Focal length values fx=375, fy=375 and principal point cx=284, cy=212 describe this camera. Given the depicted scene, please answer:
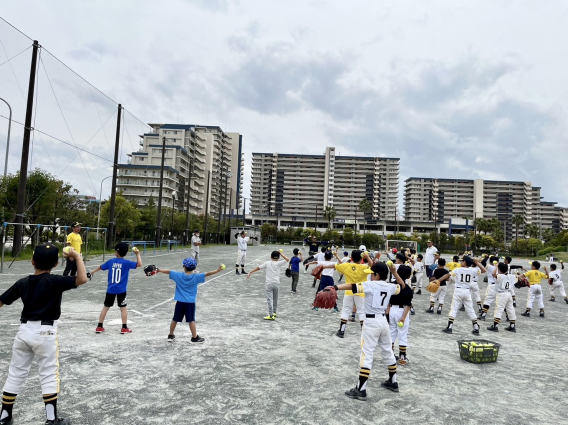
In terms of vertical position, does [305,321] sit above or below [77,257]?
below

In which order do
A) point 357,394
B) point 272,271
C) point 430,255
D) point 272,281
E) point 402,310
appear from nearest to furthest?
point 357,394, point 402,310, point 272,271, point 272,281, point 430,255

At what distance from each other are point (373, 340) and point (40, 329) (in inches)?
162

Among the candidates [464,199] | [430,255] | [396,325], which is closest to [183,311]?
[396,325]

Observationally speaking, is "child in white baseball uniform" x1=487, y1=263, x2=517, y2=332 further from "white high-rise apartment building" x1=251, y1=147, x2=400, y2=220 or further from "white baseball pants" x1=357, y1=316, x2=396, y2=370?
"white high-rise apartment building" x1=251, y1=147, x2=400, y2=220

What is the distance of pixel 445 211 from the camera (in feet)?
525

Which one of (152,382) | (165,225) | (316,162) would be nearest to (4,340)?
(152,382)

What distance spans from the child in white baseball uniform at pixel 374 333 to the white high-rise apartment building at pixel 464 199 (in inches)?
6321

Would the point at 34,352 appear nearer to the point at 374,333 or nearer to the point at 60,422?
the point at 60,422

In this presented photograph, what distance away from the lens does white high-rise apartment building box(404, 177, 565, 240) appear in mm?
158750

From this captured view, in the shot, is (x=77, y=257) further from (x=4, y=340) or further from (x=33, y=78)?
(x=33, y=78)

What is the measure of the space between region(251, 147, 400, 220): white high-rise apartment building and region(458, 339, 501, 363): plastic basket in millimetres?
140437

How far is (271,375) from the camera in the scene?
19.5ft

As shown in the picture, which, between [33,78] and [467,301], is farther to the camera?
[33,78]

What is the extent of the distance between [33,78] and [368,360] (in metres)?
25.9
